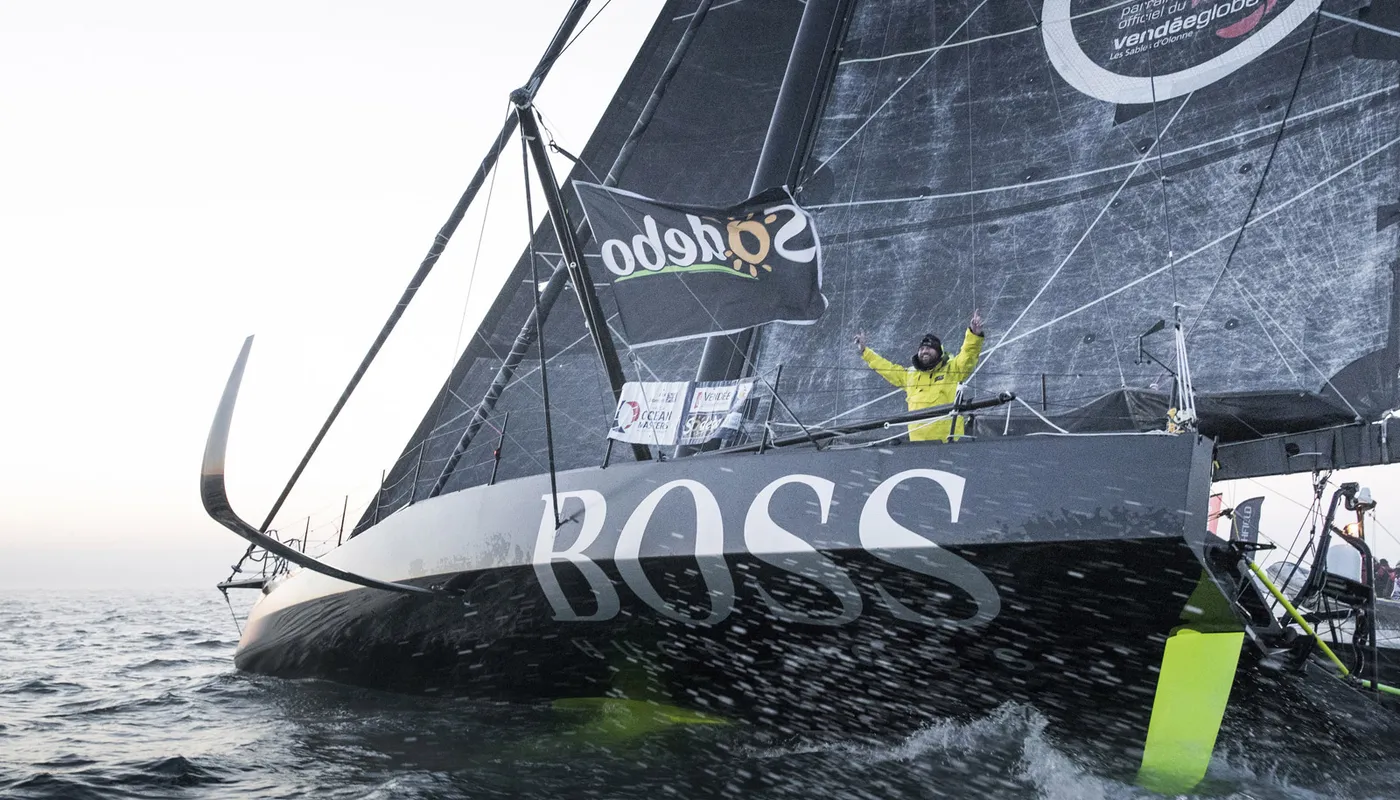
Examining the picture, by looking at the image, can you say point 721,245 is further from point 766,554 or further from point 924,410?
point 766,554

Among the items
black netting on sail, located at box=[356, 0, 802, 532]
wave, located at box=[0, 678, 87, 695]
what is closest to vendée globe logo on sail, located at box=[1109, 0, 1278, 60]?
black netting on sail, located at box=[356, 0, 802, 532]

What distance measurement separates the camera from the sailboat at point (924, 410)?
368cm

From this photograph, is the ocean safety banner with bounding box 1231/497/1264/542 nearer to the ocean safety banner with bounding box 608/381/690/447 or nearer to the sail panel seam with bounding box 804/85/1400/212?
the sail panel seam with bounding box 804/85/1400/212

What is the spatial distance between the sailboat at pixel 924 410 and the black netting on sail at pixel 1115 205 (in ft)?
0.07

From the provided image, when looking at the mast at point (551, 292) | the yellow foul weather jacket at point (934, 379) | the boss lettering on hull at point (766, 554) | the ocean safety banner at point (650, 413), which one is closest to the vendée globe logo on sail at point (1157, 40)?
the mast at point (551, 292)

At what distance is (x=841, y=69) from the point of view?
7.97m

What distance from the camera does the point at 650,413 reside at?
4.98 meters

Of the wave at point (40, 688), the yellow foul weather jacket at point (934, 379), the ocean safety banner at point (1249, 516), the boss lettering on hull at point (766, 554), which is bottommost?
A: the wave at point (40, 688)

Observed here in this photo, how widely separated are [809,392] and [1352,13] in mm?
4112

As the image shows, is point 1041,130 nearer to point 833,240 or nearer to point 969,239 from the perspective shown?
point 969,239

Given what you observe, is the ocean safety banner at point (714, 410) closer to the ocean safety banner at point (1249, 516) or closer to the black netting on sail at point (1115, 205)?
the black netting on sail at point (1115, 205)

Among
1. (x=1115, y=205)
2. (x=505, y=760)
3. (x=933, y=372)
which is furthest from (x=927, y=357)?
(x=505, y=760)

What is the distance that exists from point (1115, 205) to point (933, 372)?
246 cm

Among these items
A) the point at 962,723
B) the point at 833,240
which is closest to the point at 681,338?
the point at 962,723
